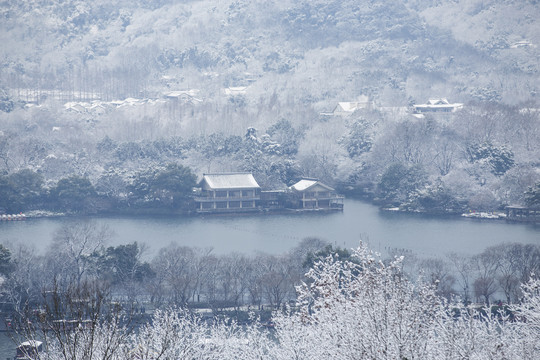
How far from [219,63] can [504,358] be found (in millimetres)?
46499

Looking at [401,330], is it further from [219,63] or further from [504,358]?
[219,63]

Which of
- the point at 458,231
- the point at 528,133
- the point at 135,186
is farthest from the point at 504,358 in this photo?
the point at 528,133

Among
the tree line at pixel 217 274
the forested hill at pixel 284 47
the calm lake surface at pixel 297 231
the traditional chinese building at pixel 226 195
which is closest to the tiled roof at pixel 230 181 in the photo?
the traditional chinese building at pixel 226 195

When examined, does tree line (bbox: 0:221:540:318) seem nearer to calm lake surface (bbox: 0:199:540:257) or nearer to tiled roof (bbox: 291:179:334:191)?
calm lake surface (bbox: 0:199:540:257)

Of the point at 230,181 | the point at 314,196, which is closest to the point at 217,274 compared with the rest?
the point at 230,181

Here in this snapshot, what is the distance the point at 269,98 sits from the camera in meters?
40.9

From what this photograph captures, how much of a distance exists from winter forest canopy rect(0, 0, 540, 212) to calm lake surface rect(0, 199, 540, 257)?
1.42 metres

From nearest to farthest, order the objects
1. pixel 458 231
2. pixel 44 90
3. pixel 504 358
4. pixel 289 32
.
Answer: pixel 504 358 → pixel 458 231 → pixel 44 90 → pixel 289 32

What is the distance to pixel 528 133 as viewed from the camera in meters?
29.0

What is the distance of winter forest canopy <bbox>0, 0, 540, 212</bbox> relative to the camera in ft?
83.5

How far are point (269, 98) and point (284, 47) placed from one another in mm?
13368

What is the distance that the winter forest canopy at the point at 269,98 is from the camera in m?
25.5

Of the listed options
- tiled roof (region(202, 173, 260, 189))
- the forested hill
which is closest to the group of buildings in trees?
tiled roof (region(202, 173, 260, 189))

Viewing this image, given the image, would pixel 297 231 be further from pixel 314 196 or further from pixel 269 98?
pixel 269 98
